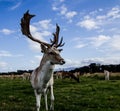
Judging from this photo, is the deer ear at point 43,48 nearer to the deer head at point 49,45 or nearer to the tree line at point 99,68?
the deer head at point 49,45

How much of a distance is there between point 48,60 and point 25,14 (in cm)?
351

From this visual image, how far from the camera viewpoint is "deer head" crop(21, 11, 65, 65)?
14727 mm

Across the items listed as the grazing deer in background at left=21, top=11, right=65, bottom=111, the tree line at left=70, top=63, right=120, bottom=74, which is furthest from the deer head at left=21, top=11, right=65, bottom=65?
the tree line at left=70, top=63, right=120, bottom=74

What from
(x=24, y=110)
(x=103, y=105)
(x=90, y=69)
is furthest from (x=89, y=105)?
(x=90, y=69)

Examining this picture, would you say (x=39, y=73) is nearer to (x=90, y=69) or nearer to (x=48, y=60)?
(x=48, y=60)

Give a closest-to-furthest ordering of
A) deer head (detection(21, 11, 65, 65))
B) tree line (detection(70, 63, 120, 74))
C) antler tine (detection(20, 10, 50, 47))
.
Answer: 1. deer head (detection(21, 11, 65, 65))
2. antler tine (detection(20, 10, 50, 47))
3. tree line (detection(70, 63, 120, 74))

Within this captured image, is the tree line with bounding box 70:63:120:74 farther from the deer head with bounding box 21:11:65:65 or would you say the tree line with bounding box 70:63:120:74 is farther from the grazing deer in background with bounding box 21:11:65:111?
the grazing deer in background with bounding box 21:11:65:111

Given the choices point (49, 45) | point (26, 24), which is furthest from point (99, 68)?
point (49, 45)

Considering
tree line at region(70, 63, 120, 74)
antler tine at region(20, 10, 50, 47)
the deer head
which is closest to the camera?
the deer head

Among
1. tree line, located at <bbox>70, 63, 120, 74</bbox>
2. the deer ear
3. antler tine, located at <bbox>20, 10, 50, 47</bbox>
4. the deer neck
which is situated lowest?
the deer neck

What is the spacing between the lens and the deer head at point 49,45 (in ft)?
48.3

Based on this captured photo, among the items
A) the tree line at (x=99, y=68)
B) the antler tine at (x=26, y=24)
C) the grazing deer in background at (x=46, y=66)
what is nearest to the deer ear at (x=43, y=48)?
the grazing deer in background at (x=46, y=66)

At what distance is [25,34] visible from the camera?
55.8 feet

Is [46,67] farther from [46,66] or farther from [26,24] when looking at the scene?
[26,24]
